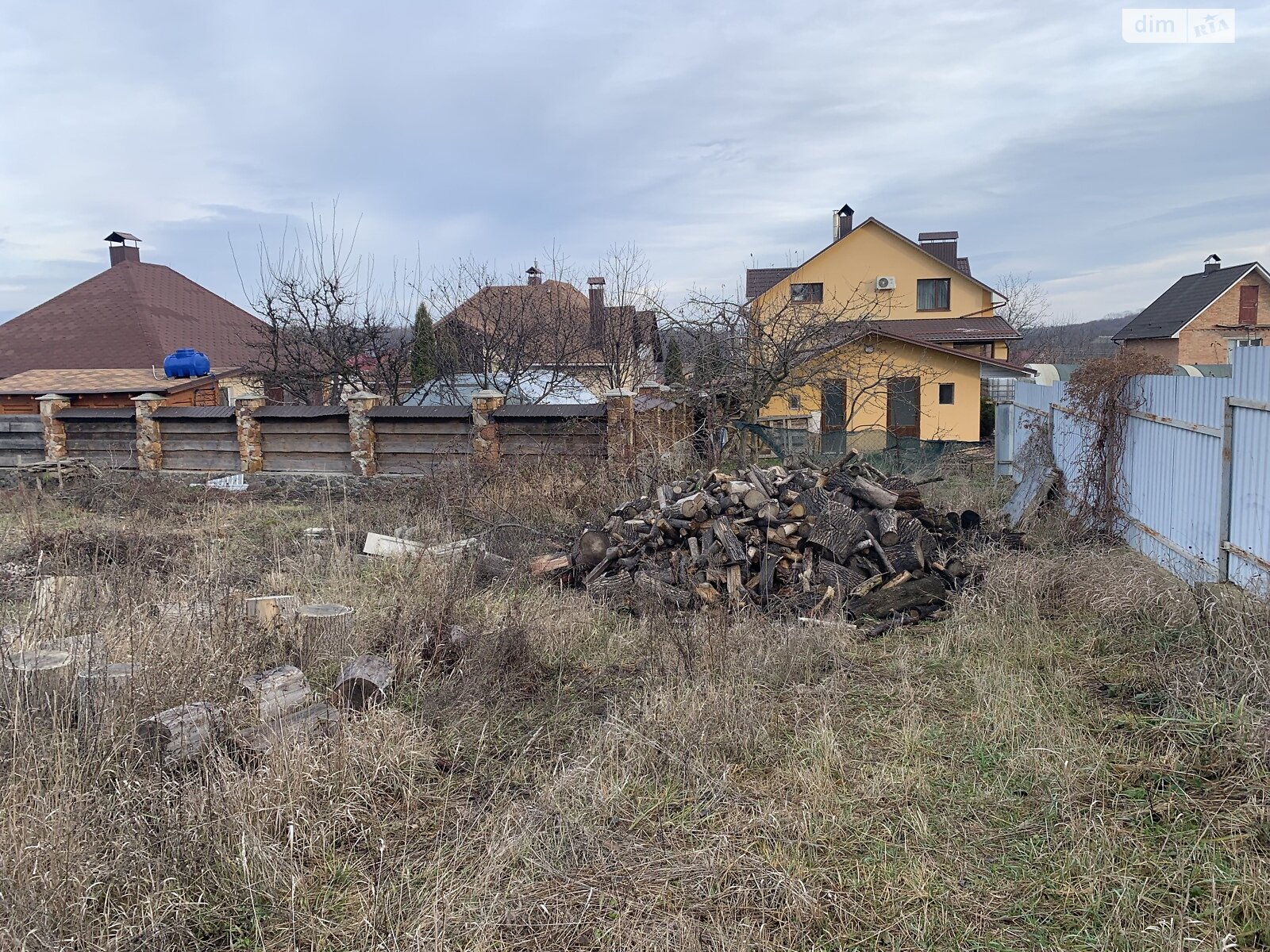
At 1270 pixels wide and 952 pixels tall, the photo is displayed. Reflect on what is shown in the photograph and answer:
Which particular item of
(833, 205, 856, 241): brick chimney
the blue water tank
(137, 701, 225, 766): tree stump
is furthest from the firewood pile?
(833, 205, 856, 241): brick chimney

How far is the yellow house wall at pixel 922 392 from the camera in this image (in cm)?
2186

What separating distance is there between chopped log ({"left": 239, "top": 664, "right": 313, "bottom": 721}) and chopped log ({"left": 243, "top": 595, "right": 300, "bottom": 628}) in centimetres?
99

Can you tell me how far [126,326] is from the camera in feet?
86.6

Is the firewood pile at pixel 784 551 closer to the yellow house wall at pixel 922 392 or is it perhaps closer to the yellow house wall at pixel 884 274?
the yellow house wall at pixel 922 392

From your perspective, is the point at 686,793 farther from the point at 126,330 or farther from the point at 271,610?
the point at 126,330

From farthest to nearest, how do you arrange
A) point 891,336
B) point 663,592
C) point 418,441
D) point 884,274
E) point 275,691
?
1. point 884,274
2. point 891,336
3. point 418,441
4. point 663,592
5. point 275,691

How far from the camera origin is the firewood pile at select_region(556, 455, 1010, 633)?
7.08m

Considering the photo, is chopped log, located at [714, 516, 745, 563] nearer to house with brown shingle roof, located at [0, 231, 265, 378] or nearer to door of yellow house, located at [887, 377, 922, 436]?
door of yellow house, located at [887, 377, 922, 436]

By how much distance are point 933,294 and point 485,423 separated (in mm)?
24121

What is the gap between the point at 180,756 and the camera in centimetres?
376

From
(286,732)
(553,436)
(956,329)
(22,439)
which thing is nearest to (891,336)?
(956,329)

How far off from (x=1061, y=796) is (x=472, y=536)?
700 centimetres

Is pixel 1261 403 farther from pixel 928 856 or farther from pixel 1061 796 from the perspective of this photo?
pixel 928 856

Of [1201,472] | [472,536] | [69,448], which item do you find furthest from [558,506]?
[69,448]
